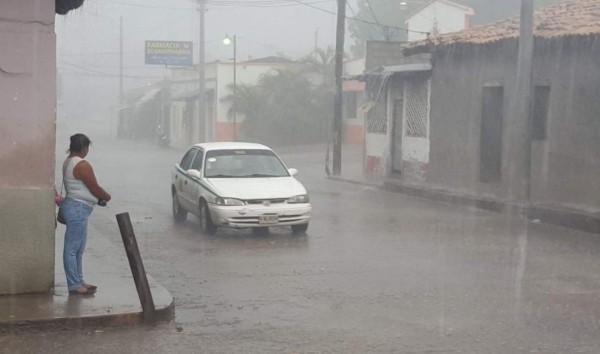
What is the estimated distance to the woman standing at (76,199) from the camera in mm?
8602

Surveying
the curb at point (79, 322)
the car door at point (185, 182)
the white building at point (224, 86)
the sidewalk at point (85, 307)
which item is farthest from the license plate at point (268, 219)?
the white building at point (224, 86)

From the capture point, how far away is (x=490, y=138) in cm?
2127

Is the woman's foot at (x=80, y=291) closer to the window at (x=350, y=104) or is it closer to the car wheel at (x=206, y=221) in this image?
the car wheel at (x=206, y=221)

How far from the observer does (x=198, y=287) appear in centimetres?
1005

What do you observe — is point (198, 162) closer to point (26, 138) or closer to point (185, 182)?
point (185, 182)

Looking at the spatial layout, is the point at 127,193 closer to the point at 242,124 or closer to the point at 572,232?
the point at 572,232

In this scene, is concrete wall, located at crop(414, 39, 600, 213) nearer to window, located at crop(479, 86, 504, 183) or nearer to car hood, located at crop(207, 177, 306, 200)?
window, located at crop(479, 86, 504, 183)

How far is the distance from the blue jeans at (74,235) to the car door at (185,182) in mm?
6528

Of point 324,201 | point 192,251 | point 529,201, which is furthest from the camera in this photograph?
point 324,201

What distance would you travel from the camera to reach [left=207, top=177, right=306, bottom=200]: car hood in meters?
14.0

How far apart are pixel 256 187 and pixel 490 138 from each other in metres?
8.84

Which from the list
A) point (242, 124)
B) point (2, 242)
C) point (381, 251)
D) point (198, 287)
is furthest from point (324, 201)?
point (242, 124)

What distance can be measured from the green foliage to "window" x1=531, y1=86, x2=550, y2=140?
28163 millimetres

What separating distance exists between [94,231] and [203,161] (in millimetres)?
2207
